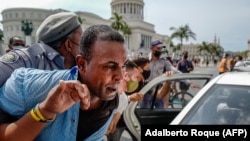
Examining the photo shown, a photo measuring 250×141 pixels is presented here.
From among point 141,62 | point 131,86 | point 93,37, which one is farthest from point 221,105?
point 141,62

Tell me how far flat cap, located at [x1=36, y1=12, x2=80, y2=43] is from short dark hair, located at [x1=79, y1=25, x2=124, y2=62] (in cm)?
54

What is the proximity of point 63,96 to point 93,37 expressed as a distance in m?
0.34

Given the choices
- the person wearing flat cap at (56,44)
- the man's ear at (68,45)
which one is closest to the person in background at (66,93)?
the person wearing flat cap at (56,44)

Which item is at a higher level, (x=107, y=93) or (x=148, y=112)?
(x=107, y=93)

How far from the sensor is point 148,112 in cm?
426

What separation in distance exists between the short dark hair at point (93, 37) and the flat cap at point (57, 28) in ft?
1.77

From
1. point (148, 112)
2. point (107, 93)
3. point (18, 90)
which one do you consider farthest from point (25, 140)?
point (148, 112)

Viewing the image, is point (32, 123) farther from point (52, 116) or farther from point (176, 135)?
point (176, 135)

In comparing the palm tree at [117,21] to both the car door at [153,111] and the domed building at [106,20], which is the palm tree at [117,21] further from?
the car door at [153,111]

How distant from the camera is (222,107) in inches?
110

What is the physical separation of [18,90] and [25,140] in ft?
0.66

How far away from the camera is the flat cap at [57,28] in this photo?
5.97 feet

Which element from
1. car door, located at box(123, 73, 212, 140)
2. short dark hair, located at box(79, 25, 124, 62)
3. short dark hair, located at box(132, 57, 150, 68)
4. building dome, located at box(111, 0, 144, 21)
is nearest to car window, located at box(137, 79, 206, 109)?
car door, located at box(123, 73, 212, 140)

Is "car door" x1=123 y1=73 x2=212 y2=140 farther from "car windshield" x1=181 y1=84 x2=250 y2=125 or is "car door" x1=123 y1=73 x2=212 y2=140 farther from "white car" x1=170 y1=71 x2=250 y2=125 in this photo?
"car windshield" x1=181 y1=84 x2=250 y2=125
